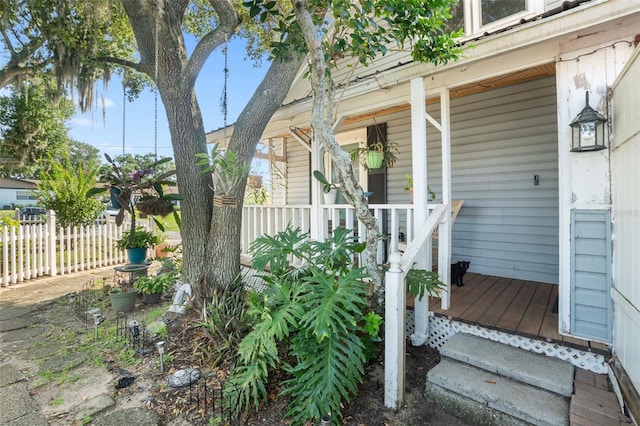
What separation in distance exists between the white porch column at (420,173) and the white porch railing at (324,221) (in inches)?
5.3

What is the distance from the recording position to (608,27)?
2258mm

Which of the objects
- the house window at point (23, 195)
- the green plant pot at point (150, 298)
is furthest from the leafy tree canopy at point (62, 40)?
the house window at point (23, 195)

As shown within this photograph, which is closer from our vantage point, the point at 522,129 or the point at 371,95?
the point at 371,95

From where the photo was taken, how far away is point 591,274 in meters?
2.36

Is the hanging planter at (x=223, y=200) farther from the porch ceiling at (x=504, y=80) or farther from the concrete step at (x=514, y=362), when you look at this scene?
the concrete step at (x=514, y=362)

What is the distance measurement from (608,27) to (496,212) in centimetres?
259

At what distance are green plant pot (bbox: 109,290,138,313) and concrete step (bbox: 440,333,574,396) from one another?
4.08 metres

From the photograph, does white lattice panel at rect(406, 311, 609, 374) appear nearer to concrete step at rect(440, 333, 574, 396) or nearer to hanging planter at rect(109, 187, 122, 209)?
concrete step at rect(440, 333, 574, 396)

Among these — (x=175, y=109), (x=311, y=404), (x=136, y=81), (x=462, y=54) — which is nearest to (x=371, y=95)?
(x=462, y=54)

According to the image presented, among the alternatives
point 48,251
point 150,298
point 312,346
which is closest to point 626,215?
point 312,346

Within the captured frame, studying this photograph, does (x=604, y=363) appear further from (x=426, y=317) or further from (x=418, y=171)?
(x=418, y=171)

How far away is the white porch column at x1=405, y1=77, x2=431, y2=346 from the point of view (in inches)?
120

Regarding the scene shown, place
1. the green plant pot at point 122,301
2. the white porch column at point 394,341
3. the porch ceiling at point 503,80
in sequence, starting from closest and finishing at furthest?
the white porch column at point 394,341 < the porch ceiling at point 503,80 < the green plant pot at point 122,301

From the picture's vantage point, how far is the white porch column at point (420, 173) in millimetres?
3049
